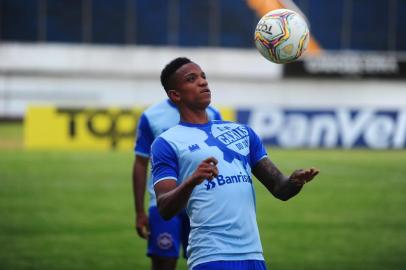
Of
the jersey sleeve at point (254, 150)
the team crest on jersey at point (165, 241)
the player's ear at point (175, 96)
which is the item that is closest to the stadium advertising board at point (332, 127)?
the team crest on jersey at point (165, 241)

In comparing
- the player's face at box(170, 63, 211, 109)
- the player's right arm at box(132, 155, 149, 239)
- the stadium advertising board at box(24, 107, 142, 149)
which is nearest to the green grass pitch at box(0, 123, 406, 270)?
the player's right arm at box(132, 155, 149, 239)

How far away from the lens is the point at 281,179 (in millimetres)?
5672

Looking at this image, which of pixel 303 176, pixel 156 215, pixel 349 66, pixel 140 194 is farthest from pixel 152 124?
pixel 349 66

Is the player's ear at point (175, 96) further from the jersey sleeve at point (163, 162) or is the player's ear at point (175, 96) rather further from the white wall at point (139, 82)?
the white wall at point (139, 82)

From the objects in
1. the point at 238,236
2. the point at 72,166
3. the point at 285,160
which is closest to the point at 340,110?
the point at 285,160

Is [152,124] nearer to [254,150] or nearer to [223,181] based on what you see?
[254,150]

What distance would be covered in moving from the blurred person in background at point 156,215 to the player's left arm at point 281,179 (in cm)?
201

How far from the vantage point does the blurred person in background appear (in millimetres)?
7824

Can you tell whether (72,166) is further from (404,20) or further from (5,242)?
(404,20)

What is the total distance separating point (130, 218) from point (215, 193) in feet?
31.5

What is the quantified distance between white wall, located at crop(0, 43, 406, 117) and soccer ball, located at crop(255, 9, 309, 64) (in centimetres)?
3582

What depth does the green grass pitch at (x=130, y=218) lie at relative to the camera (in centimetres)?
1130

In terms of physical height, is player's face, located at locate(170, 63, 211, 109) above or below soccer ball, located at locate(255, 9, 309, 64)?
below

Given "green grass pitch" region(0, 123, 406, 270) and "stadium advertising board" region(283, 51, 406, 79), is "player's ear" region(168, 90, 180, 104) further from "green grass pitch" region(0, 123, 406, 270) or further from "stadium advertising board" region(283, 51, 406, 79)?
"stadium advertising board" region(283, 51, 406, 79)
